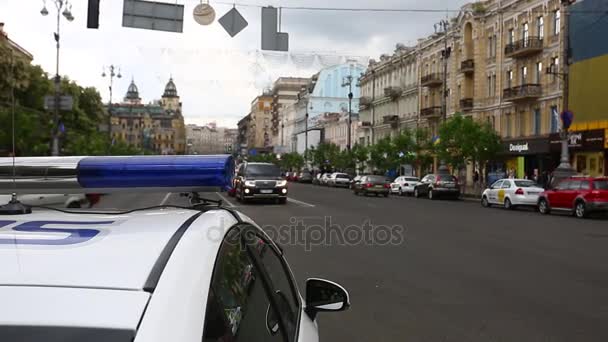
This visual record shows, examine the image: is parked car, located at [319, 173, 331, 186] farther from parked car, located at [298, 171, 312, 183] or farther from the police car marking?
the police car marking

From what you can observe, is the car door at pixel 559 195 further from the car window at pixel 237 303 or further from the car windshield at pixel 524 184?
the car window at pixel 237 303

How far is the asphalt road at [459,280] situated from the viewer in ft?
19.3

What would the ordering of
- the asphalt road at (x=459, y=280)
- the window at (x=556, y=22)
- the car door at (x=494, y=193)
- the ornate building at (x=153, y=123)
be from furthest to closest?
the ornate building at (x=153, y=123) → the window at (x=556, y=22) → the car door at (x=494, y=193) → the asphalt road at (x=459, y=280)

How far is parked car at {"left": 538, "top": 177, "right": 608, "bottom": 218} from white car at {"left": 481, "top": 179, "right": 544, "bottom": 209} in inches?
74.3

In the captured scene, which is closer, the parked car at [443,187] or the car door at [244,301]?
the car door at [244,301]

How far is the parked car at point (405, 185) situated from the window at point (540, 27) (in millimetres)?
12928

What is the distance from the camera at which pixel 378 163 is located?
62.5 m

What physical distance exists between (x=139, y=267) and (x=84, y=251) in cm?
20

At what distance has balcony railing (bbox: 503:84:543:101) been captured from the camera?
42281 mm

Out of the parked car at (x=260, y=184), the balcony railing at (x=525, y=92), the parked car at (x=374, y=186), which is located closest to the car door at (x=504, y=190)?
the parked car at (x=260, y=184)

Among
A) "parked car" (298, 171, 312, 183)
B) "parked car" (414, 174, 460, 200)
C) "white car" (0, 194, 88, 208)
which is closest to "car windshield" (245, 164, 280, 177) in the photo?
"parked car" (414, 174, 460, 200)

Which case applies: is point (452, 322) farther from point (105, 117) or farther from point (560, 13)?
point (105, 117)

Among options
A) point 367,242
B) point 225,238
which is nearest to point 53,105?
point 367,242

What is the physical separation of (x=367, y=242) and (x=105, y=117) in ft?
260
